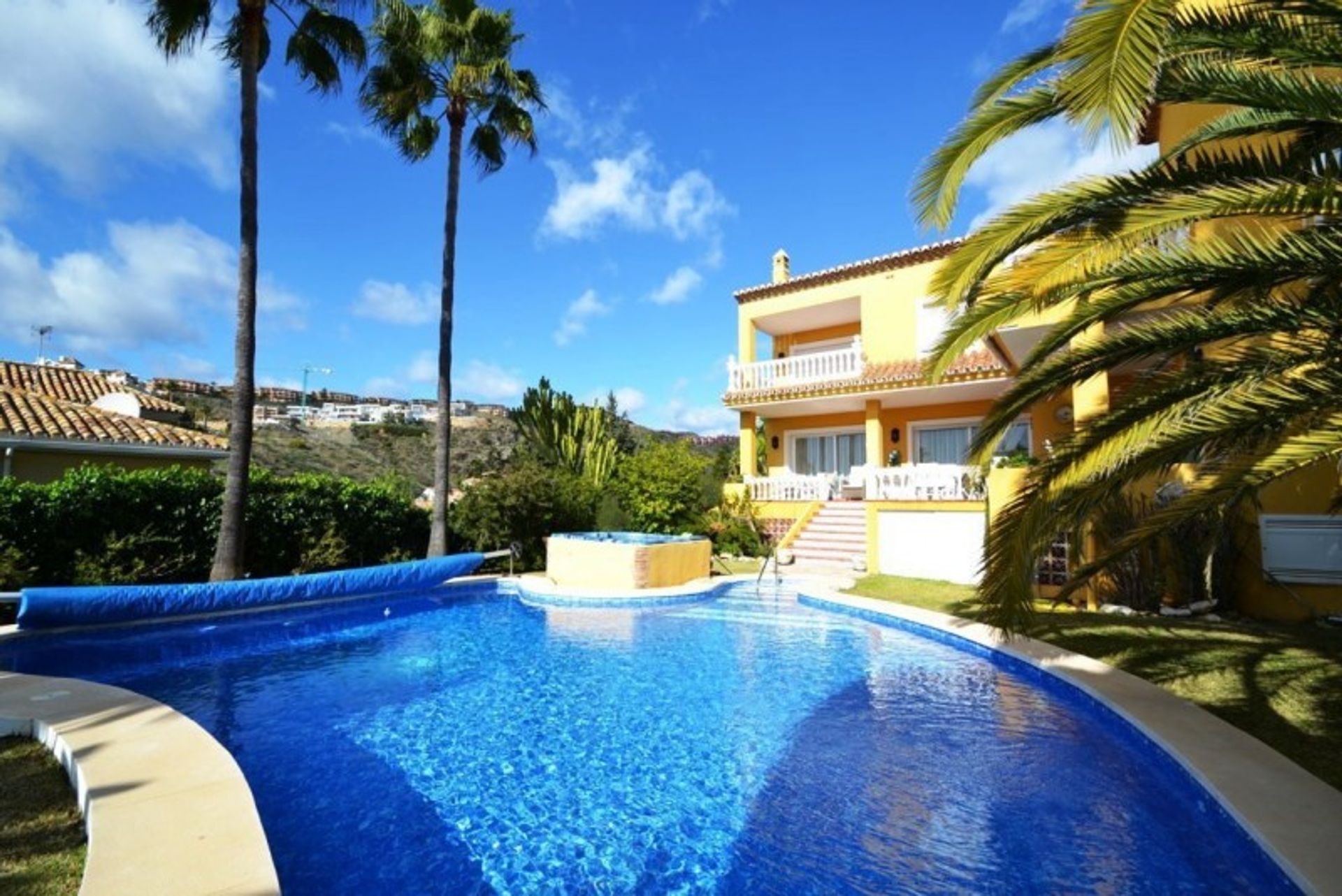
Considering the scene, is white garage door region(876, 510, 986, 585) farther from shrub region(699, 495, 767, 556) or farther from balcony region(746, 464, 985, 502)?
shrub region(699, 495, 767, 556)

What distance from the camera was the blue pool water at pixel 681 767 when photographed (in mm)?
4430

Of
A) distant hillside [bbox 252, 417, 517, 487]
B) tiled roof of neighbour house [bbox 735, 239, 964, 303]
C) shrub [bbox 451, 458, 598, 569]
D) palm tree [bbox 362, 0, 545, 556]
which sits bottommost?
shrub [bbox 451, 458, 598, 569]

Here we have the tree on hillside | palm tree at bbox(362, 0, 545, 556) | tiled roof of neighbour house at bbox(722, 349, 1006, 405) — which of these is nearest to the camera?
palm tree at bbox(362, 0, 545, 556)

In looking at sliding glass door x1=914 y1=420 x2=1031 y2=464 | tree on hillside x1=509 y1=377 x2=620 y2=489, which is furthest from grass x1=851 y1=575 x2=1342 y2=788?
tree on hillside x1=509 y1=377 x2=620 y2=489

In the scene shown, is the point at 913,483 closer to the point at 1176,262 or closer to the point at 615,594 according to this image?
the point at 615,594

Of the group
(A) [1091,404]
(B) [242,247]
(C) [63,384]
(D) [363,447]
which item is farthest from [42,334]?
(A) [1091,404]

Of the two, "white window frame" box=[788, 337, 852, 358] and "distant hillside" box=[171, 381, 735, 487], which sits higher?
"white window frame" box=[788, 337, 852, 358]

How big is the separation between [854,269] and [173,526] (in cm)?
2057

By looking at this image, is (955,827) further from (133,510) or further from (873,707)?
(133,510)

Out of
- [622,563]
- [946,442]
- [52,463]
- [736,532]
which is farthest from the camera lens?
[946,442]

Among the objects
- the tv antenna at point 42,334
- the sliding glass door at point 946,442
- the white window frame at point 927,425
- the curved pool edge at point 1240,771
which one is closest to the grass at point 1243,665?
the curved pool edge at point 1240,771

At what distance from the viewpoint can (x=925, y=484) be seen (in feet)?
54.8

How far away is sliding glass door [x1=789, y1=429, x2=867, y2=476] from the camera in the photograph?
23703 millimetres

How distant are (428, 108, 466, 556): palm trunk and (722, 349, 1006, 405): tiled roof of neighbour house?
10.3 meters
